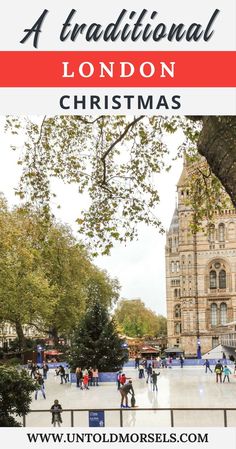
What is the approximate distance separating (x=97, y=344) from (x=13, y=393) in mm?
25543

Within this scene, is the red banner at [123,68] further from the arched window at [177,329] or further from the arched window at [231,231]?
the arched window at [177,329]

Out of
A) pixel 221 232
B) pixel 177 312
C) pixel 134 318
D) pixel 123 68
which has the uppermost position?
pixel 221 232

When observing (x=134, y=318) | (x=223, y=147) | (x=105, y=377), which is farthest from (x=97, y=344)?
(x=134, y=318)

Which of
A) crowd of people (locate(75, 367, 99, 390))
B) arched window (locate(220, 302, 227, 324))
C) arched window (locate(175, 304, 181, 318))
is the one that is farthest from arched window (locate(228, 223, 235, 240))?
crowd of people (locate(75, 367, 99, 390))

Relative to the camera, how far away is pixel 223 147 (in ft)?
24.6

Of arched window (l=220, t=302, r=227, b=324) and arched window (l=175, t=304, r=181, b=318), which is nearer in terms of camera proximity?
arched window (l=220, t=302, r=227, b=324)

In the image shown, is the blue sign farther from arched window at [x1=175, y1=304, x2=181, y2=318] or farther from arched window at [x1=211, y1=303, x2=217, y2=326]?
arched window at [x1=175, y1=304, x2=181, y2=318]

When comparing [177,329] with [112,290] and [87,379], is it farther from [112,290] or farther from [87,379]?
[87,379]

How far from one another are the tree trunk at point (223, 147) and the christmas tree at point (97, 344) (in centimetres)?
3099

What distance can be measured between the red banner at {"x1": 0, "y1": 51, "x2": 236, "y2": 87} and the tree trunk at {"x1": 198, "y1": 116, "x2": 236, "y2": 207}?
0.46m

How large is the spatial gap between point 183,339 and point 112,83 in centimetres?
5967

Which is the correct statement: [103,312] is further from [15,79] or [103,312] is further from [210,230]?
[15,79]

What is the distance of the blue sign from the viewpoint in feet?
42.0

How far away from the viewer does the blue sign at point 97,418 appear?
42.0 ft
